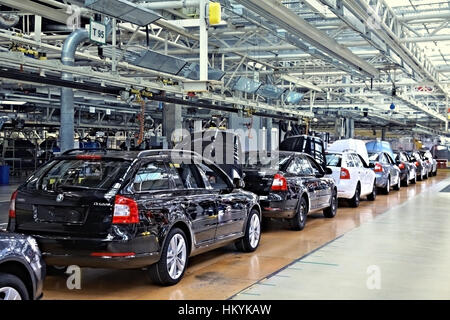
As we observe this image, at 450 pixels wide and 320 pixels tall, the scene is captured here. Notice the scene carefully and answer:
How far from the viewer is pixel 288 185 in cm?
1008

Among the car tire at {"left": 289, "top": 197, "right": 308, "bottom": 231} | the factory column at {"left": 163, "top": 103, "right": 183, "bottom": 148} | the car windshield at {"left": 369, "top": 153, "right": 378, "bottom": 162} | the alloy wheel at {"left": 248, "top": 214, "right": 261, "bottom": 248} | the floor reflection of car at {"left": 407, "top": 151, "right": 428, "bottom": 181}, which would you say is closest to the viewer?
the alloy wheel at {"left": 248, "top": 214, "right": 261, "bottom": 248}

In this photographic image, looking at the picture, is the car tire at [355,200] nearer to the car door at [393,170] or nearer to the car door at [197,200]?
the car door at [393,170]

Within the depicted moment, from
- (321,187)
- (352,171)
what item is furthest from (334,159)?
(321,187)

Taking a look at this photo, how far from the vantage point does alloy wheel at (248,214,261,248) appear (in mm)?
8367

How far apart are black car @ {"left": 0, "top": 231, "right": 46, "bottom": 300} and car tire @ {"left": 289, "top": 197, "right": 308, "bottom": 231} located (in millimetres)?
6280

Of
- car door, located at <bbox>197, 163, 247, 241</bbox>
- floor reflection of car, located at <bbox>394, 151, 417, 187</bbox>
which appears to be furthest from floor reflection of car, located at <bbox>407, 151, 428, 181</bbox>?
car door, located at <bbox>197, 163, 247, 241</bbox>

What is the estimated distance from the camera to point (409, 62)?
16438 mm

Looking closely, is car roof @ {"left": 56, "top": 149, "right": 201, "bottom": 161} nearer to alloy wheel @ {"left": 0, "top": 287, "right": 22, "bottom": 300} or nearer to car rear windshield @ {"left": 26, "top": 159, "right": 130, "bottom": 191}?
car rear windshield @ {"left": 26, "top": 159, "right": 130, "bottom": 191}

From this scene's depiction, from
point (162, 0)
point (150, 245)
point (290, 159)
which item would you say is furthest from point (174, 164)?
point (162, 0)

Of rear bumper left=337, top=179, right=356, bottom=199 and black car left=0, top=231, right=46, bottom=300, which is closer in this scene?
black car left=0, top=231, right=46, bottom=300

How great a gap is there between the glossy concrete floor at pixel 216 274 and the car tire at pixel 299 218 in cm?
14

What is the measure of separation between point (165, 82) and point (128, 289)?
355 inches

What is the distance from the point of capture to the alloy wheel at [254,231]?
837 centimetres

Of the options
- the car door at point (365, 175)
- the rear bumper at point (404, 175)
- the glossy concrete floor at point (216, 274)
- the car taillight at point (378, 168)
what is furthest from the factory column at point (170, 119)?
the glossy concrete floor at point (216, 274)
